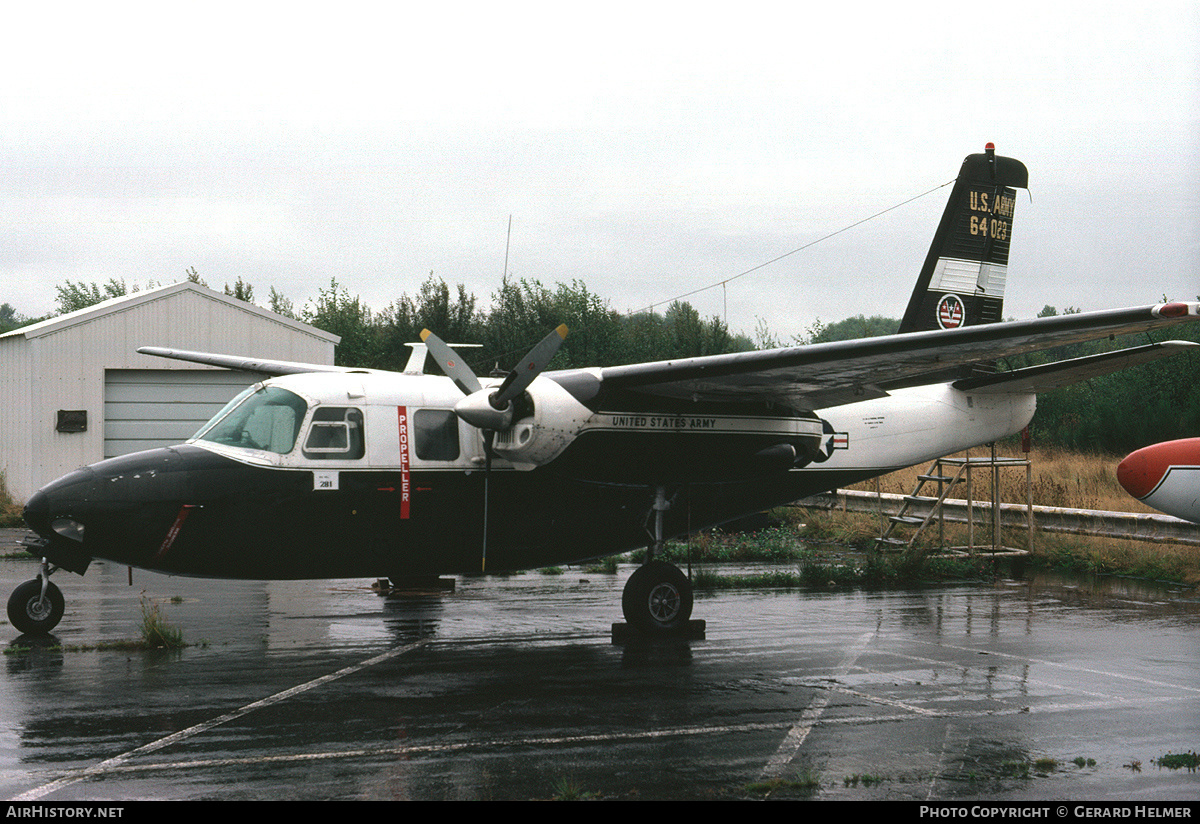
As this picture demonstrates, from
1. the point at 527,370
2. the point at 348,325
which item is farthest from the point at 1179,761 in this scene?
the point at 348,325

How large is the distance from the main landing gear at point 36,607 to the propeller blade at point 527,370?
17.9ft

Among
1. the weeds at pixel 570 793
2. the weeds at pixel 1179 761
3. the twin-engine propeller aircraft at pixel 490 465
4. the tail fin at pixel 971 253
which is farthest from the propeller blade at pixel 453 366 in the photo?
the tail fin at pixel 971 253

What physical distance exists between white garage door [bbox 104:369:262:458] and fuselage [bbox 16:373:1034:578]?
1513 cm

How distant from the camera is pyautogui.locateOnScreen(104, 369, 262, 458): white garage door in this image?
2555cm

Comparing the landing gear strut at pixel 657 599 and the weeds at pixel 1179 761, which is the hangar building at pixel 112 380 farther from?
the weeds at pixel 1179 761

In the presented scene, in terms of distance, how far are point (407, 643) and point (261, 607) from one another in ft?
12.5

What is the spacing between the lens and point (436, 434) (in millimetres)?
11758

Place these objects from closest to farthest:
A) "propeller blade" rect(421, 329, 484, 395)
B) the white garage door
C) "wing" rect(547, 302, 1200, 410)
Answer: "wing" rect(547, 302, 1200, 410)
"propeller blade" rect(421, 329, 484, 395)
the white garage door

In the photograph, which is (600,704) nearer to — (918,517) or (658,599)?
(658,599)

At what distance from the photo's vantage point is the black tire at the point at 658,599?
12180 millimetres

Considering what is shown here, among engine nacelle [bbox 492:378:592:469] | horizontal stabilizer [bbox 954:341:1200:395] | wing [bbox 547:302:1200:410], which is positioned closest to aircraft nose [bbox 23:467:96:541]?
engine nacelle [bbox 492:378:592:469]

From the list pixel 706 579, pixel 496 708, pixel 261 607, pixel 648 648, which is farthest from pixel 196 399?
pixel 496 708

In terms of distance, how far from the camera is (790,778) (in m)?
6.72

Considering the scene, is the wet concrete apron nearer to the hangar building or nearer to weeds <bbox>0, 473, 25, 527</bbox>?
the hangar building
